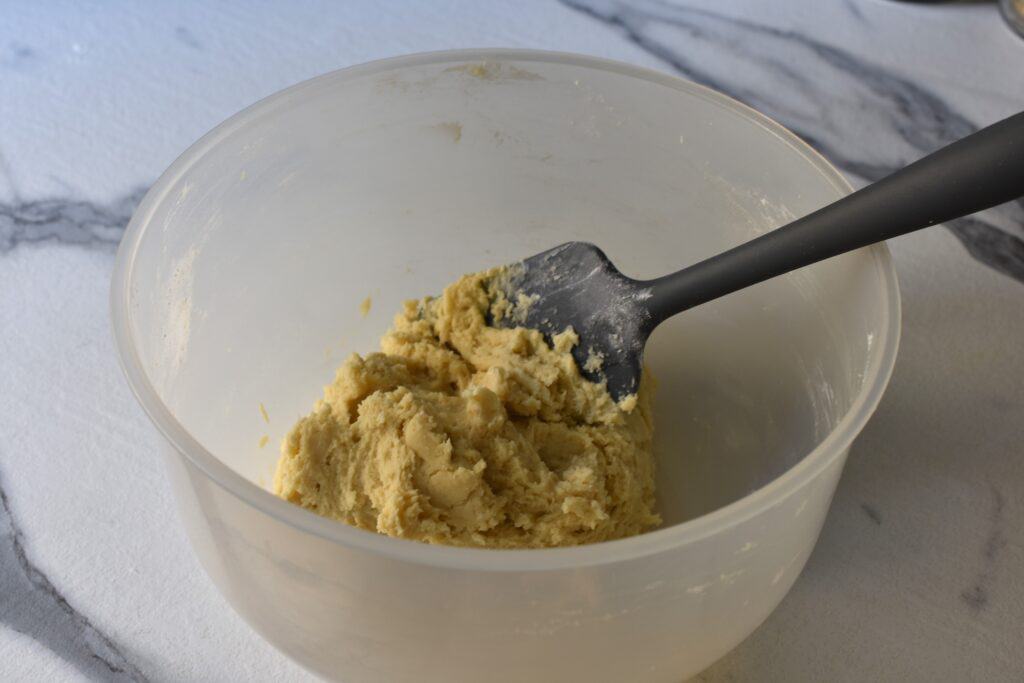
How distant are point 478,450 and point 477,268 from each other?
9.3 inches

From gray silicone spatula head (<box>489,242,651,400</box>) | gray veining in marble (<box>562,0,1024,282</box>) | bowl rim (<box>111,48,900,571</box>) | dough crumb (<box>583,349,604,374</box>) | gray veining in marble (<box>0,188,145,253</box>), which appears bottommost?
gray veining in marble (<box>562,0,1024,282</box>)

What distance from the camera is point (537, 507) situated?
2.20ft

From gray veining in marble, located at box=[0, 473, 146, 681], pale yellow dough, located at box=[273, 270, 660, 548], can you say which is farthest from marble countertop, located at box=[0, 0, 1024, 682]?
pale yellow dough, located at box=[273, 270, 660, 548]

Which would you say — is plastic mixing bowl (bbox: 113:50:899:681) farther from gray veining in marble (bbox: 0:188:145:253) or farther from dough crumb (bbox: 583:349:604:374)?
gray veining in marble (bbox: 0:188:145:253)

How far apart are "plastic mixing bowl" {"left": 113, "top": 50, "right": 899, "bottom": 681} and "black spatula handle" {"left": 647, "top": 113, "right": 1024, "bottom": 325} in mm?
32

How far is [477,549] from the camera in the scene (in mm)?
511

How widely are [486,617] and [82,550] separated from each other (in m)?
0.34

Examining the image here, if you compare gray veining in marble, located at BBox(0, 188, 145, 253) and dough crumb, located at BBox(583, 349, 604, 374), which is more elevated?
gray veining in marble, located at BBox(0, 188, 145, 253)

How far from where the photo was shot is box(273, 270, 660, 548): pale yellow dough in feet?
2.15

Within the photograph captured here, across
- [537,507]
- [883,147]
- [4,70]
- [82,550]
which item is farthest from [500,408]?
[4,70]

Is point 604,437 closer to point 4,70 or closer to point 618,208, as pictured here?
point 618,208

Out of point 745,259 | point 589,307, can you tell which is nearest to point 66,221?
point 589,307

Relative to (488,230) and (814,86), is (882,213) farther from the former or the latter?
(814,86)

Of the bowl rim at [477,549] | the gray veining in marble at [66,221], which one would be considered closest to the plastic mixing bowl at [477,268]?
the bowl rim at [477,549]
